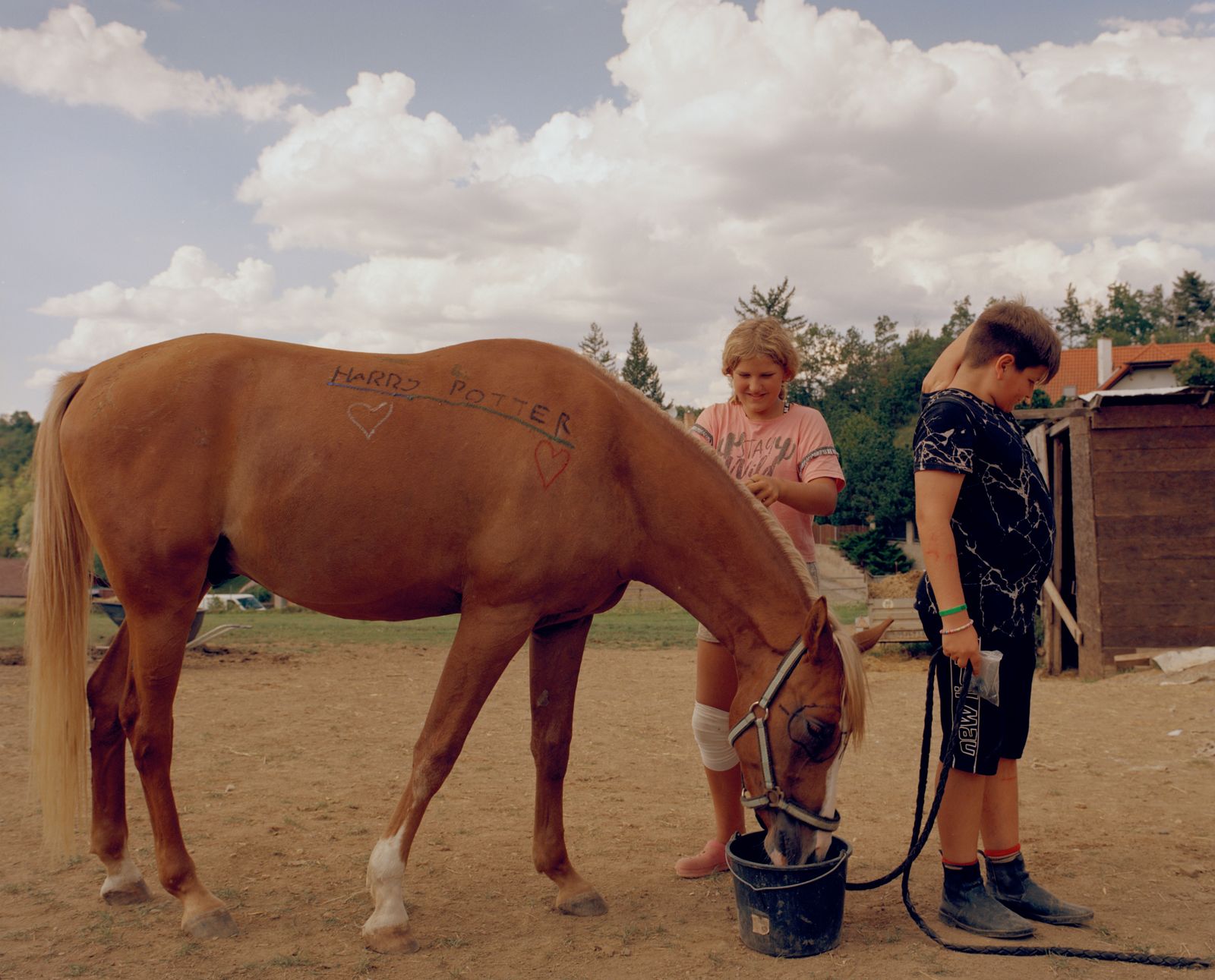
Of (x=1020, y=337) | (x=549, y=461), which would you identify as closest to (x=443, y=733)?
(x=549, y=461)

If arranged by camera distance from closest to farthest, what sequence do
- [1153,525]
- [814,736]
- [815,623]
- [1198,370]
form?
[815,623], [814,736], [1153,525], [1198,370]

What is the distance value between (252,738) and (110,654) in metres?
2.94

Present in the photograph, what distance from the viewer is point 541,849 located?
351 cm

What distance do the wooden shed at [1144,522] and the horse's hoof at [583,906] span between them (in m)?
7.40

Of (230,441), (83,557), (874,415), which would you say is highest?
(874,415)

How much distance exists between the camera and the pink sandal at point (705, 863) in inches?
151

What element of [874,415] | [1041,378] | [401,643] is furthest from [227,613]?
[874,415]

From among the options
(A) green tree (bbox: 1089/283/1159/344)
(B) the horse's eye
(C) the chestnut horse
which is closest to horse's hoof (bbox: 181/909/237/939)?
(C) the chestnut horse

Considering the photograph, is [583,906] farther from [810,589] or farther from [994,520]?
[994,520]

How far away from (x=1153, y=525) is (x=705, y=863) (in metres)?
7.17

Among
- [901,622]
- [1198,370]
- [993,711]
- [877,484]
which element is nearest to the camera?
[993,711]

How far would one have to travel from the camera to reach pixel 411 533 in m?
3.21

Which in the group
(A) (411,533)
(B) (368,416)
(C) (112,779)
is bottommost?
(C) (112,779)

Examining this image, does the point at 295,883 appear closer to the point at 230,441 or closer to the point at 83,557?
the point at 83,557
